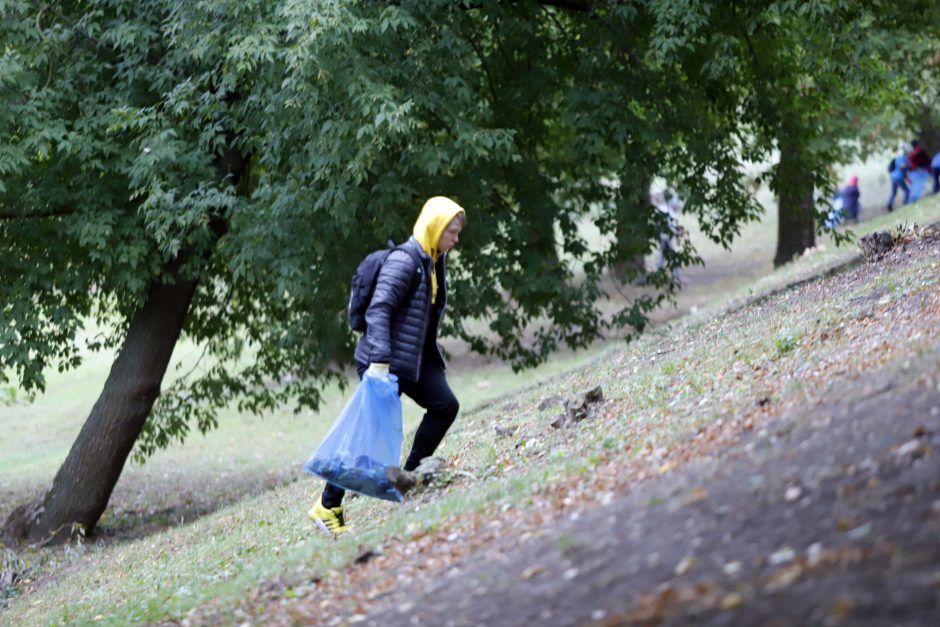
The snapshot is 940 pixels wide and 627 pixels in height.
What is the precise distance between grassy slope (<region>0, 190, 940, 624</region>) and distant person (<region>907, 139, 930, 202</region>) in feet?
56.8

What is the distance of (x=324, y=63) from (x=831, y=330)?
5.27 m

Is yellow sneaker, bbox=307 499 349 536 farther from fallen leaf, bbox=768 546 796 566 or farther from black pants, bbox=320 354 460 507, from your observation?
fallen leaf, bbox=768 546 796 566

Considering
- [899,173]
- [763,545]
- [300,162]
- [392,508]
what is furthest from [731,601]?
[899,173]

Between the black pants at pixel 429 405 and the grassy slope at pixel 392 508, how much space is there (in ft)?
1.02

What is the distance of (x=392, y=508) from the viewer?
8.18 metres

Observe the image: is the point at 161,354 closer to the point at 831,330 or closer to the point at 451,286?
the point at 451,286

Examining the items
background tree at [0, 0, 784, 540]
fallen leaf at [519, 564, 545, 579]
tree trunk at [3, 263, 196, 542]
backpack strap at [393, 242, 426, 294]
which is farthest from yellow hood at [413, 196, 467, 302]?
tree trunk at [3, 263, 196, 542]

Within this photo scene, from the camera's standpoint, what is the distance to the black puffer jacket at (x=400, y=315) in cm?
750

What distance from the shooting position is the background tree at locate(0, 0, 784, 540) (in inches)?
463

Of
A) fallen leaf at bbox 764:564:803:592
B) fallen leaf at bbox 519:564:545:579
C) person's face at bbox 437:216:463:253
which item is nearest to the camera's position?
fallen leaf at bbox 764:564:803:592

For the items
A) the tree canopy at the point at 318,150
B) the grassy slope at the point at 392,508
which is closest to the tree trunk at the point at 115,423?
the tree canopy at the point at 318,150

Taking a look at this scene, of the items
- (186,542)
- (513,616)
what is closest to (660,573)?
(513,616)

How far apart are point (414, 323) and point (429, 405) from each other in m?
0.68

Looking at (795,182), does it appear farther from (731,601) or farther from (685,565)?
(731,601)
